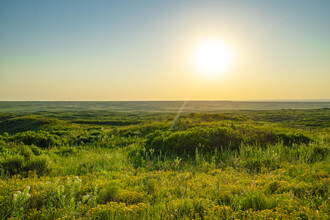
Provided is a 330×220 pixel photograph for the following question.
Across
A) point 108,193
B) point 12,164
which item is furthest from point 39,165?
point 108,193

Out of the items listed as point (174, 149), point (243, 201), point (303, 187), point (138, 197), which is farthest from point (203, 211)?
point (174, 149)

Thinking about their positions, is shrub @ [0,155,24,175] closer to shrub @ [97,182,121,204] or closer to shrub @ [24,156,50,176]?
shrub @ [24,156,50,176]

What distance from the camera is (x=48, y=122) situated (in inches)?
1068

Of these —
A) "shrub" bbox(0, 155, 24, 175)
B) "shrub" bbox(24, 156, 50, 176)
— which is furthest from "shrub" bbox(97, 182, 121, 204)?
"shrub" bbox(0, 155, 24, 175)

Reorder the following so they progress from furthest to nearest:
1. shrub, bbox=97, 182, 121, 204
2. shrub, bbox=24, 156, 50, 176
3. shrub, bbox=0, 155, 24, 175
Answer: shrub, bbox=24, 156, 50, 176 < shrub, bbox=0, 155, 24, 175 < shrub, bbox=97, 182, 121, 204

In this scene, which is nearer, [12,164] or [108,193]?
[108,193]

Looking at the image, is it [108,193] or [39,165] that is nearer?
[108,193]

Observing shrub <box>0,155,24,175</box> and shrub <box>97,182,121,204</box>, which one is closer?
shrub <box>97,182,121,204</box>

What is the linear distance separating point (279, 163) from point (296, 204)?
2906 mm

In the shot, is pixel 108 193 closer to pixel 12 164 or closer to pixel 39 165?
pixel 39 165

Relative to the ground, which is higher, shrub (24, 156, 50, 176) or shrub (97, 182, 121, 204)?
shrub (97, 182, 121, 204)

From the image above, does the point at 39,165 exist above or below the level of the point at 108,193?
below

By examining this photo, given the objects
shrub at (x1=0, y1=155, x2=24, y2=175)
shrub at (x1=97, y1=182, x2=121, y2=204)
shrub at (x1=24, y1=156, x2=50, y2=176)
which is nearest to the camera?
shrub at (x1=97, y1=182, x2=121, y2=204)

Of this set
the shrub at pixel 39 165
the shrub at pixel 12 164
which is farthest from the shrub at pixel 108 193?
the shrub at pixel 12 164
